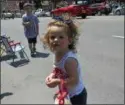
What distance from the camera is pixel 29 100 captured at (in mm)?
7137

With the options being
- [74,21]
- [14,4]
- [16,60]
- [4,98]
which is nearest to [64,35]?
[74,21]

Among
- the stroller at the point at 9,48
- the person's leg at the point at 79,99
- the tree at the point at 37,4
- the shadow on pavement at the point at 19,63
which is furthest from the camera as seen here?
the tree at the point at 37,4

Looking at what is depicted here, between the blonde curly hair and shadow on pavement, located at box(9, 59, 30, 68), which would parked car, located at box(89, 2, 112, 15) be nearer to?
shadow on pavement, located at box(9, 59, 30, 68)

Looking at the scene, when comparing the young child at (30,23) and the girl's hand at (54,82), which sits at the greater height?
the girl's hand at (54,82)

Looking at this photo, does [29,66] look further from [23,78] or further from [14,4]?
[14,4]

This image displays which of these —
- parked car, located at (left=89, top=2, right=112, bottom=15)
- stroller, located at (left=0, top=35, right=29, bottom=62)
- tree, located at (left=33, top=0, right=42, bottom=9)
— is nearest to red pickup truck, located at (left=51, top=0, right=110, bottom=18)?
parked car, located at (left=89, top=2, right=112, bottom=15)

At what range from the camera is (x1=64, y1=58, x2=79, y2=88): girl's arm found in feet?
9.89

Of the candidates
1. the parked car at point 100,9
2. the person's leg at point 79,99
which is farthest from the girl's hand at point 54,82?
the parked car at point 100,9

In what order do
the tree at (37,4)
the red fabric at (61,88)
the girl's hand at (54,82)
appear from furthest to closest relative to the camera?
the tree at (37,4) < the girl's hand at (54,82) < the red fabric at (61,88)

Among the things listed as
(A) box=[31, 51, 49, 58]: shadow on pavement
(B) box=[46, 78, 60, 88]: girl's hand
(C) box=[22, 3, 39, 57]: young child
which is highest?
(B) box=[46, 78, 60, 88]: girl's hand

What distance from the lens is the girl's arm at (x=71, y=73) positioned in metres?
3.02

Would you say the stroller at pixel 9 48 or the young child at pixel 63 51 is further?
the stroller at pixel 9 48

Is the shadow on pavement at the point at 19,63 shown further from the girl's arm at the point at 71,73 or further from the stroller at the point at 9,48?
the girl's arm at the point at 71,73

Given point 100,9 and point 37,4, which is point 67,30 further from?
point 37,4
